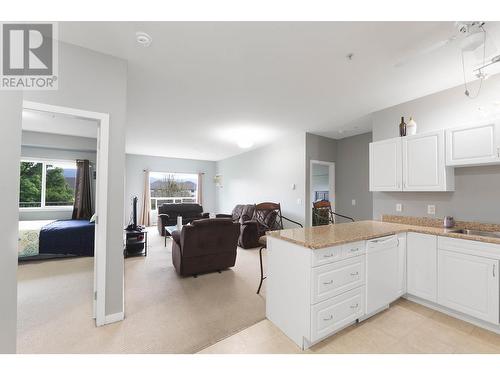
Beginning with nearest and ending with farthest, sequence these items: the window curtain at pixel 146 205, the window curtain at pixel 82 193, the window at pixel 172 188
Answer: the window curtain at pixel 82 193
the window curtain at pixel 146 205
the window at pixel 172 188

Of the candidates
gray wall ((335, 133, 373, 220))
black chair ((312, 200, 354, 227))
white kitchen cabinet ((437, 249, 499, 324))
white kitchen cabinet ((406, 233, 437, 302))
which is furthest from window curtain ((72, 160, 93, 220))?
white kitchen cabinet ((437, 249, 499, 324))

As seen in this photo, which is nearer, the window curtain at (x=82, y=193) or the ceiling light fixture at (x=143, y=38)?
the ceiling light fixture at (x=143, y=38)

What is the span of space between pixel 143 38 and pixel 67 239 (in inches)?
160

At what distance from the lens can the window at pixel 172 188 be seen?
8.27 m

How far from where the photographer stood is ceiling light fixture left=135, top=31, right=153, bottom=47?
1871mm

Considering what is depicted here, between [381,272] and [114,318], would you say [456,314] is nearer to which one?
[381,272]

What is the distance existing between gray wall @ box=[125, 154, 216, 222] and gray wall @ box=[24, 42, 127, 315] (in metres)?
6.18

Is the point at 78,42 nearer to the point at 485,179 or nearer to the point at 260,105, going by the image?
the point at 260,105

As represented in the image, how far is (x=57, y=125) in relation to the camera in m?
4.49

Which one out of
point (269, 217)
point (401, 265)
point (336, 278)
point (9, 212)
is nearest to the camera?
point (9, 212)

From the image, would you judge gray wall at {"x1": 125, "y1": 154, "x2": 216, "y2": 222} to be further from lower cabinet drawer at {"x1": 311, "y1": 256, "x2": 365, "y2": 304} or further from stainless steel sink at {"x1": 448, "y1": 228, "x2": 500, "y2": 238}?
stainless steel sink at {"x1": 448, "y1": 228, "x2": 500, "y2": 238}

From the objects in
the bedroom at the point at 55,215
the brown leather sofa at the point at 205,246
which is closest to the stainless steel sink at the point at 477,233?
Result: the brown leather sofa at the point at 205,246

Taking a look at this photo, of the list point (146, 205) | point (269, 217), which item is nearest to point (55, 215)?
point (146, 205)

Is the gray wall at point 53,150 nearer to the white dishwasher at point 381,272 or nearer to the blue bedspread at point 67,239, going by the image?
the blue bedspread at point 67,239
